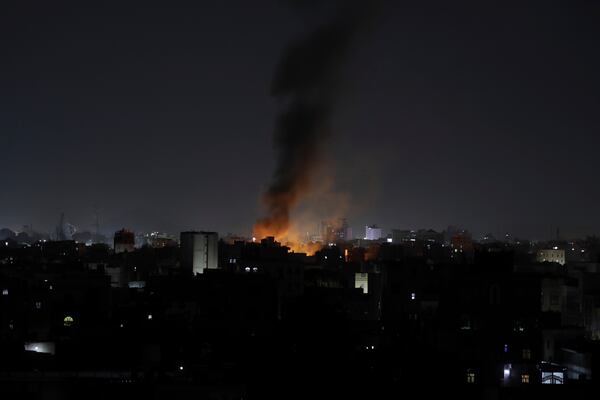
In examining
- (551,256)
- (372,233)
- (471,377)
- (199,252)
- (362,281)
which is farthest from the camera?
(372,233)

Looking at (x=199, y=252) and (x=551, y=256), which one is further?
(x=551, y=256)

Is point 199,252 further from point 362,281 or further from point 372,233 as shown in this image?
point 372,233

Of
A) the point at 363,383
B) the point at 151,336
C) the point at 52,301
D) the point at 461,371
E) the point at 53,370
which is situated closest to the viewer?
the point at 363,383

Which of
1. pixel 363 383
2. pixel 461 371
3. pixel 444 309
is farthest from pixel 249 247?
pixel 363 383

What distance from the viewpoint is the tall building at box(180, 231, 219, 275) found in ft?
Result: 152

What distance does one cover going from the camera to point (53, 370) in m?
16.1

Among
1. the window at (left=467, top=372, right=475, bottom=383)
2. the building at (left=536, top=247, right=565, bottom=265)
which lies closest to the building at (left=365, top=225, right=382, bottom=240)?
the building at (left=536, top=247, right=565, bottom=265)

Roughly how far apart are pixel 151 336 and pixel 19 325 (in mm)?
5133

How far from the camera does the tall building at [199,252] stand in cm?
4637

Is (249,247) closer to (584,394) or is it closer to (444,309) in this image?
(444,309)

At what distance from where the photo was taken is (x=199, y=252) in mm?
46656

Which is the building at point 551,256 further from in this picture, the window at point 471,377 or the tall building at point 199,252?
the window at point 471,377

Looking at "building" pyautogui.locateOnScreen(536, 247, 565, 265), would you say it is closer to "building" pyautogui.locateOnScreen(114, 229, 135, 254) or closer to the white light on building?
"building" pyautogui.locateOnScreen(114, 229, 135, 254)

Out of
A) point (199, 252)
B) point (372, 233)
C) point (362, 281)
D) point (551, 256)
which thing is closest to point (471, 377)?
point (362, 281)
